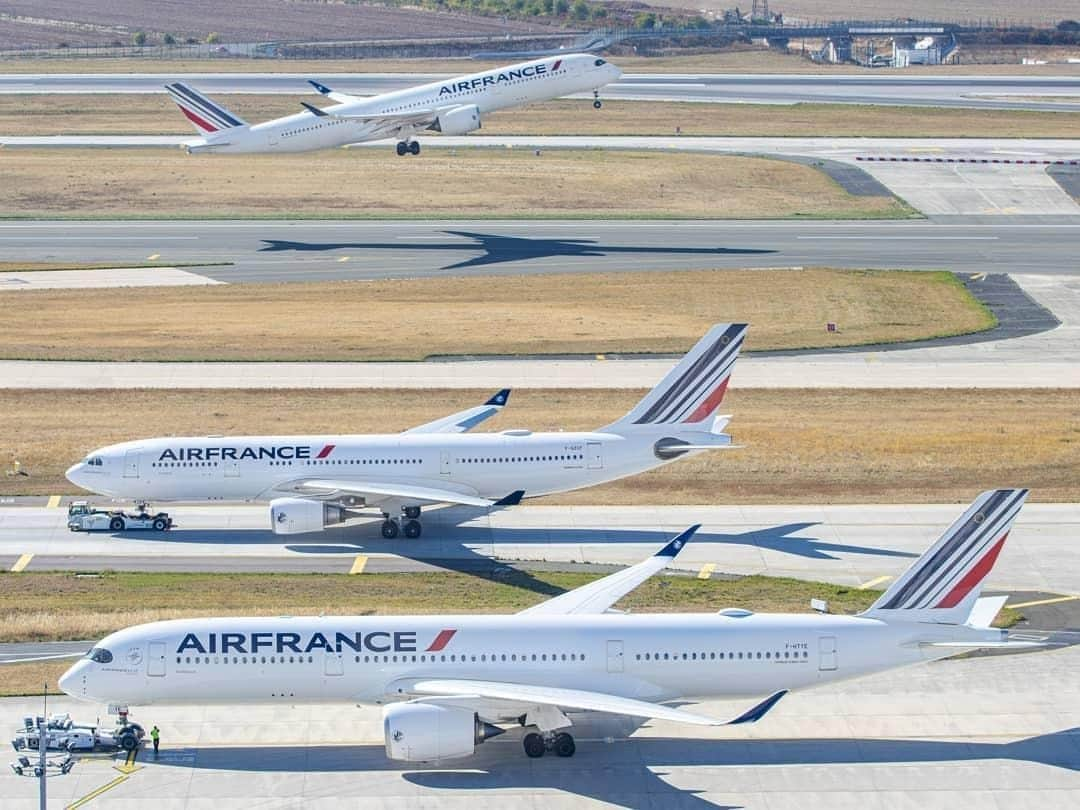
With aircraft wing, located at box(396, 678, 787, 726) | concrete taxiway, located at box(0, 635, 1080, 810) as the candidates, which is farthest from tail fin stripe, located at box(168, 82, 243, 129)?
aircraft wing, located at box(396, 678, 787, 726)

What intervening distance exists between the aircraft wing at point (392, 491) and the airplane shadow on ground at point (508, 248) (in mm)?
49352

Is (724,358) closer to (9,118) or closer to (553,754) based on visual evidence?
(553,754)

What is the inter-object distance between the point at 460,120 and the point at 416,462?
6252cm

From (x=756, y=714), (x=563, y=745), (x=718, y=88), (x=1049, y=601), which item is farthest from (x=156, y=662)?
(x=718, y=88)

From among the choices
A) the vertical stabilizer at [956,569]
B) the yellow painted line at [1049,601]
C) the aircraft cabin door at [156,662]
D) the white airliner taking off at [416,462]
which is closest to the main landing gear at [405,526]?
the white airliner taking off at [416,462]

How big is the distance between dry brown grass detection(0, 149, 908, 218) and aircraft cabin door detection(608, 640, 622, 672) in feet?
285

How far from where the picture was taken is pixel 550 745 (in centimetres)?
4697

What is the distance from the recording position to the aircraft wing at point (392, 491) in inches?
2628

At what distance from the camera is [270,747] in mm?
47875

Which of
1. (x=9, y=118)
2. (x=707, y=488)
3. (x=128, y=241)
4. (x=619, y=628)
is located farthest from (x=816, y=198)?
(x=619, y=628)

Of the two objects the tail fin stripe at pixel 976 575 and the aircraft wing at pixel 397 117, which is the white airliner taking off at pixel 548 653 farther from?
the aircraft wing at pixel 397 117

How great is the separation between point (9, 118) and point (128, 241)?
55452mm

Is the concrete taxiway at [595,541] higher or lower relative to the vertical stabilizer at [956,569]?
lower

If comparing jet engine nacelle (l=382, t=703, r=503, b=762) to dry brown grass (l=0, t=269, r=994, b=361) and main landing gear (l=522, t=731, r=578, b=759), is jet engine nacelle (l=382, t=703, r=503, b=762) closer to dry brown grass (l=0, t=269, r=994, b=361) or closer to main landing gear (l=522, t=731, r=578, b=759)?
main landing gear (l=522, t=731, r=578, b=759)
